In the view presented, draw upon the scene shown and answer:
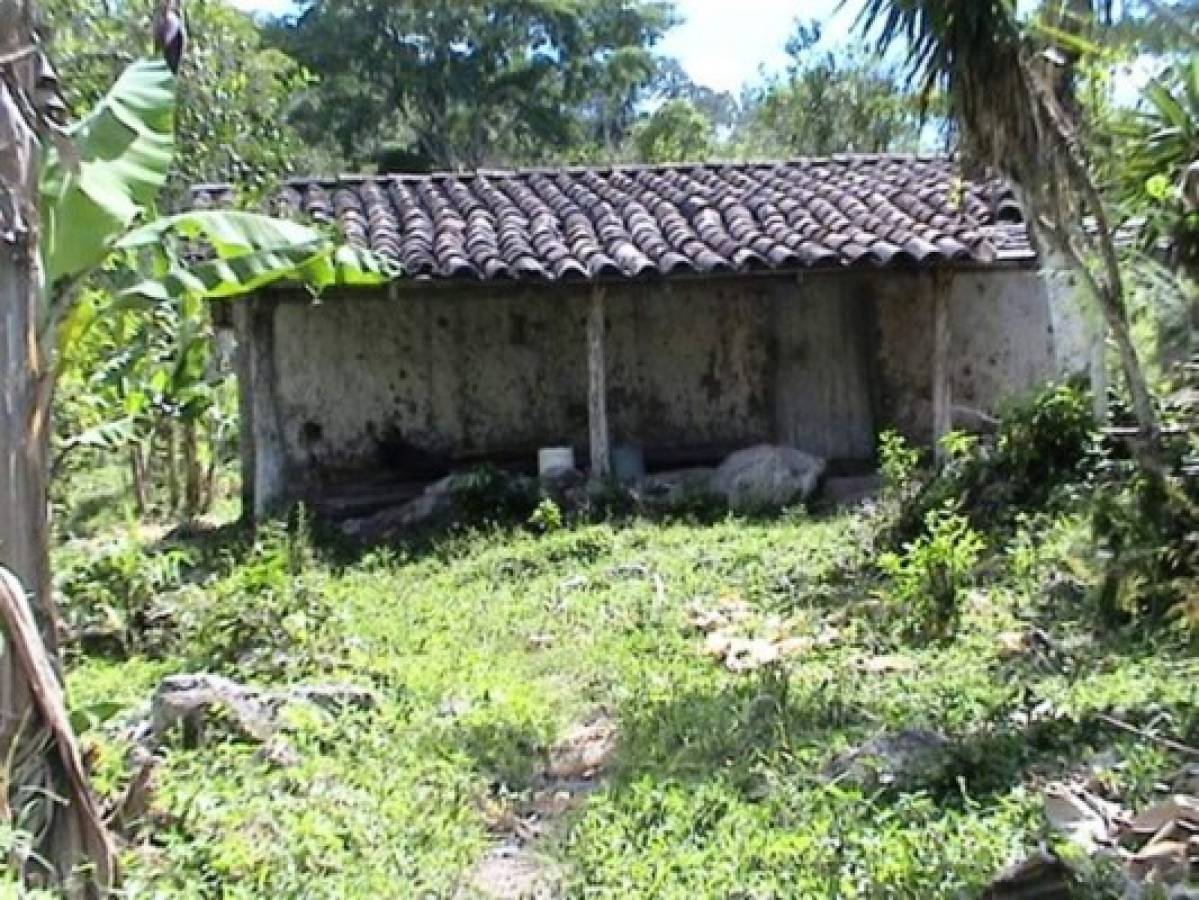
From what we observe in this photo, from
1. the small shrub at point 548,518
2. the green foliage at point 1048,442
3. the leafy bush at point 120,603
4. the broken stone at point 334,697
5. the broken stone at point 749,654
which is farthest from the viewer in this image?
the small shrub at point 548,518

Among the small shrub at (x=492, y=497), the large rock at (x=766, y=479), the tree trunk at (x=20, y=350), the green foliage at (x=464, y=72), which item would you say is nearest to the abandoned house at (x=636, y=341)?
the small shrub at (x=492, y=497)

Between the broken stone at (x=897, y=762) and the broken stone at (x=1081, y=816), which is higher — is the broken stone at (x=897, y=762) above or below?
below

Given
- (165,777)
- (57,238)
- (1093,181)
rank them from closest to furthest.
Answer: (57,238) < (165,777) < (1093,181)

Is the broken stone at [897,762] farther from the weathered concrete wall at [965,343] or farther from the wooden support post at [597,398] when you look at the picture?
the weathered concrete wall at [965,343]

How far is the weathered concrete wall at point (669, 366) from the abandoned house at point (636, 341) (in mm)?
21

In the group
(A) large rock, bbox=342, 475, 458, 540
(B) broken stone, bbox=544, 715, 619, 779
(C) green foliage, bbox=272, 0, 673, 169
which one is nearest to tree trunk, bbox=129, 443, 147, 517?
(A) large rock, bbox=342, 475, 458, 540

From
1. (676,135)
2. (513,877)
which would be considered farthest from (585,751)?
(676,135)

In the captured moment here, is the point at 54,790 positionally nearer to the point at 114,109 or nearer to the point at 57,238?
the point at 57,238

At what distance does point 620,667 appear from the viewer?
7.25 meters

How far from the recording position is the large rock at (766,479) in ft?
41.9

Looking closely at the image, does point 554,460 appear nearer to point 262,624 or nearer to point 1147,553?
point 262,624

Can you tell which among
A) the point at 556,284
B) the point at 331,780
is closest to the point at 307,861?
the point at 331,780

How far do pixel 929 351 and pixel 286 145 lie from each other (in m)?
7.72

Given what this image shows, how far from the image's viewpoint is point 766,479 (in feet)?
42.6
